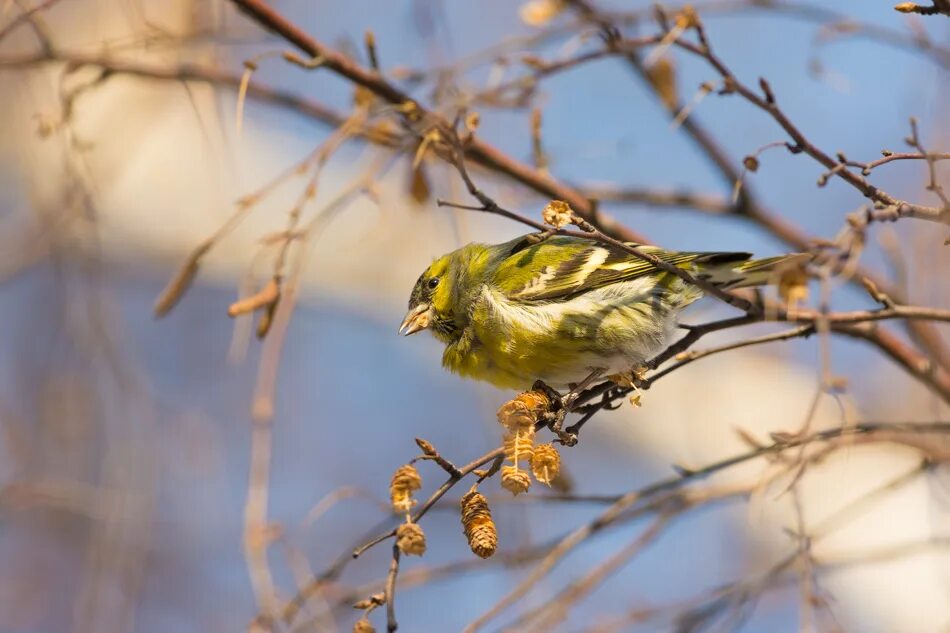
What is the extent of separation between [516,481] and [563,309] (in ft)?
4.04

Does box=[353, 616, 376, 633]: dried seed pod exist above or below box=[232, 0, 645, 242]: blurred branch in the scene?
below

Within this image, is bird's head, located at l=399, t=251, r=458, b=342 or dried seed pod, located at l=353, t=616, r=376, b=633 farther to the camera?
bird's head, located at l=399, t=251, r=458, b=342

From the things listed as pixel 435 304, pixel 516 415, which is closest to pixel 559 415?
pixel 516 415

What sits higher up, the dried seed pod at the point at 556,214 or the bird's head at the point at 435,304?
the bird's head at the point at 435,304

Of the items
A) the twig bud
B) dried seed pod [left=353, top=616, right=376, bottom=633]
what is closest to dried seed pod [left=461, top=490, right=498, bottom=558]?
dried seed pod [left=353, top=616, right=376, bottom=633]

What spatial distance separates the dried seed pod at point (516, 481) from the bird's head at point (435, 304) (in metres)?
1.45

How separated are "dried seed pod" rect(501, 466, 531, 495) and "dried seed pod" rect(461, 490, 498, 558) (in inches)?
2.4

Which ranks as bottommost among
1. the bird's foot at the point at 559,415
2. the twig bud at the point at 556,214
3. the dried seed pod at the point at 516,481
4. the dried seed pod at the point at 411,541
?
the dried seed pod at the point at 411,541

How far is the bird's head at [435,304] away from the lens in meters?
3.02

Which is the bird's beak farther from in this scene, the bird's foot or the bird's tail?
the bird's tail

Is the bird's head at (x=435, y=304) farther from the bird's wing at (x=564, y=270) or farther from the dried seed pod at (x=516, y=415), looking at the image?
the dried seed pod at (x=516, y=415)

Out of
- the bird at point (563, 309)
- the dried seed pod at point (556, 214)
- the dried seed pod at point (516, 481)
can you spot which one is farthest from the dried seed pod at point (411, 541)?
the bird at point (563, 309)

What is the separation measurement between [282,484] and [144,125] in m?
3.78

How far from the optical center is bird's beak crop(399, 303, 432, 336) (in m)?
3.03
